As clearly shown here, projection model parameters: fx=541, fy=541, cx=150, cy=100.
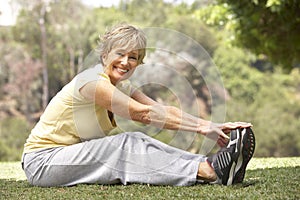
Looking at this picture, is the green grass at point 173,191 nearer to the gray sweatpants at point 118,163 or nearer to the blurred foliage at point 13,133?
the gray sweatpants at point 118,163

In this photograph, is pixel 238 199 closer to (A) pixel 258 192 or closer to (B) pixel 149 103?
(A) pixel 258 192

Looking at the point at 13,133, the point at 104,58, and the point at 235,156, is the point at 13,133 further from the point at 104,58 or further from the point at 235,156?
the point at 235,156

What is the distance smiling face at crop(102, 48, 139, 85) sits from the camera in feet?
10.1

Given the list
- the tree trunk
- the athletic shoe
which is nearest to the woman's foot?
the athletic shoe

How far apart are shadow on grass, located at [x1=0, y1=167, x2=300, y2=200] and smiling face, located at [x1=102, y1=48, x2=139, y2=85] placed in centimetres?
63

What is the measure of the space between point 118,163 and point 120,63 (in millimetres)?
569

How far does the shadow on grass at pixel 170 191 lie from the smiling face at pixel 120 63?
0.63 m

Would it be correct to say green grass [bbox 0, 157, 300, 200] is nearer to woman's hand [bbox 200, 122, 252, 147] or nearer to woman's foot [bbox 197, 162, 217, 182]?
woman's foot [bbox 197, 162, 217, 182]

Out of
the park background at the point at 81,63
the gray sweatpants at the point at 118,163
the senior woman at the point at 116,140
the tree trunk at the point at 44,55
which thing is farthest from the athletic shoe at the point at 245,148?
the tree trunk at the point at 44,55

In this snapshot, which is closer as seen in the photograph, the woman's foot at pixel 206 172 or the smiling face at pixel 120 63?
the woman's foot at pixel 206 172

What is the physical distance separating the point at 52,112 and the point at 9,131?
742 inches

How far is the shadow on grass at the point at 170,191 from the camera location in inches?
104

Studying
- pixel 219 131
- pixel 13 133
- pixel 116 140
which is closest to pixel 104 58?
pixel 116 140

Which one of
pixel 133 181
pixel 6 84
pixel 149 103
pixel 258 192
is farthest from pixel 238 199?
pixel 6 84
